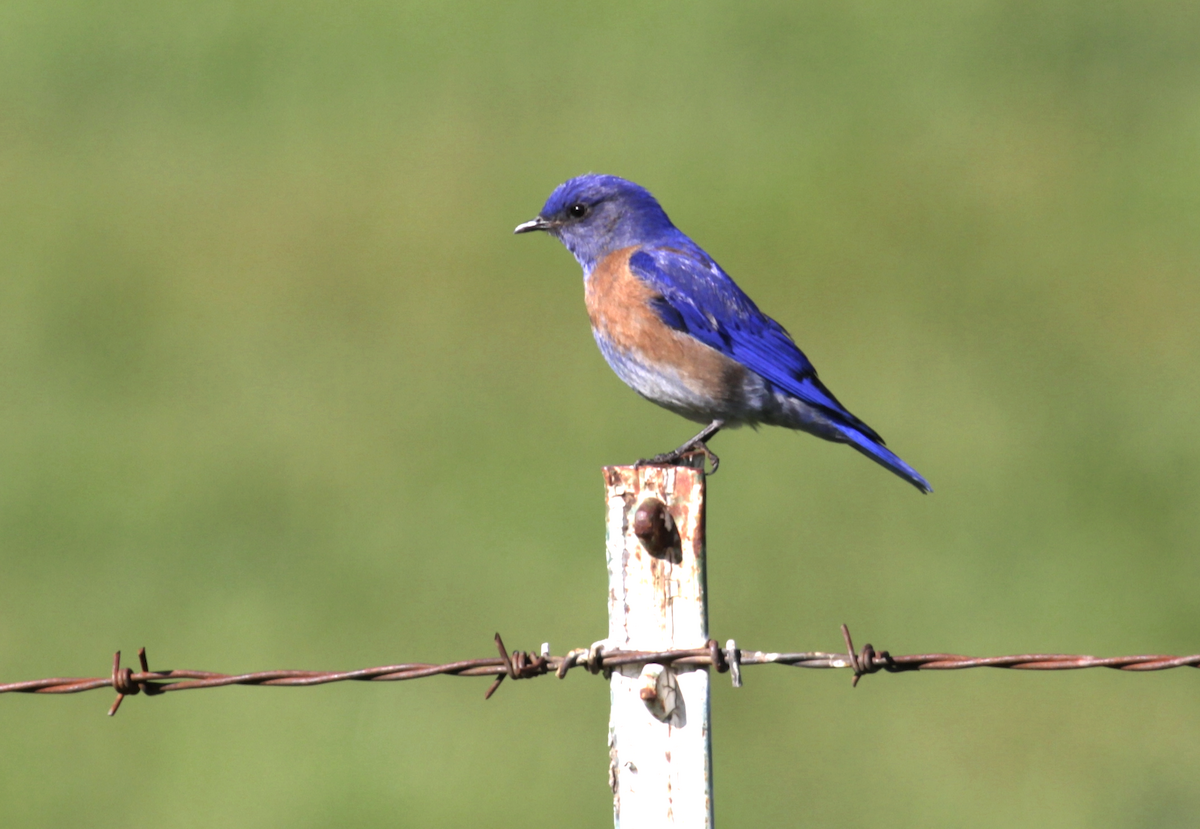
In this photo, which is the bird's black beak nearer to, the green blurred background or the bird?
the bird

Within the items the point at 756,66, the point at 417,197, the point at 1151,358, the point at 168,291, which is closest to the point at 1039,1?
the point at 756,66

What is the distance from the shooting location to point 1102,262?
11.3m

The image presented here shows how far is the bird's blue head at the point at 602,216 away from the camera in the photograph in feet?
19.6

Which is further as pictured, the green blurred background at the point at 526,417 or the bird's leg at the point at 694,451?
the green blurred background at the point at 526,417

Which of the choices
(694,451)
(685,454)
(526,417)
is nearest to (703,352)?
(694,451)

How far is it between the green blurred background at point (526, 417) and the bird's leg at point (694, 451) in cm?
227

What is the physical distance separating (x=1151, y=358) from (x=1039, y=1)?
3918mm

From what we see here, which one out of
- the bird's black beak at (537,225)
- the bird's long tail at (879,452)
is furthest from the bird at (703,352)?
the bird's black beak at (537,225)

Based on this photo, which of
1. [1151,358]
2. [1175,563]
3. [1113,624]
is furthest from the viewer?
[1151,358]

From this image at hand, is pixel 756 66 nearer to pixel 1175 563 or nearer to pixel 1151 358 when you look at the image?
pixel 1151 358

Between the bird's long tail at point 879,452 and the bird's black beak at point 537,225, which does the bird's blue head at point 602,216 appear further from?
the bird's long tail at point 879,452

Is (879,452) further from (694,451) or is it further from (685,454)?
(685,454)

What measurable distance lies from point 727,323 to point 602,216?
709mm

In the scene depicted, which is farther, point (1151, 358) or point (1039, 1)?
point (1039, 1)
